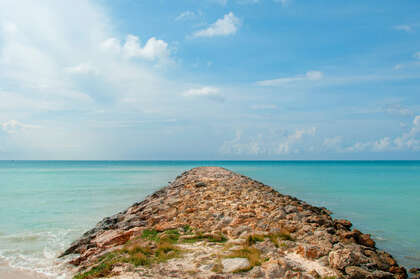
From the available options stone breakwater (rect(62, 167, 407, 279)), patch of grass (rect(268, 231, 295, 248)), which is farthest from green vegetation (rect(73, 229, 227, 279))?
patch of grass (rect(268, 231, 295, 248))

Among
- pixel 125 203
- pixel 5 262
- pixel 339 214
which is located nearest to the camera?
pixel 5 262

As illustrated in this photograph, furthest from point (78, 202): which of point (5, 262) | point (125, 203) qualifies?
point (5, 262)

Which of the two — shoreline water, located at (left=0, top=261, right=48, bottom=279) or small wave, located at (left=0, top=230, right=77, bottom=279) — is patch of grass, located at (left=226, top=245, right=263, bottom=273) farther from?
shoreline water, located at (left=0, top=261, right=48, bottom=279)

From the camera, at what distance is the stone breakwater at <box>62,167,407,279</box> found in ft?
20.4

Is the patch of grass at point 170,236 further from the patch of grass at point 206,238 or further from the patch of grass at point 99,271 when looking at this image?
the patch of grass at point 99,271

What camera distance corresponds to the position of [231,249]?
741 cm

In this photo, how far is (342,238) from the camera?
8938mm

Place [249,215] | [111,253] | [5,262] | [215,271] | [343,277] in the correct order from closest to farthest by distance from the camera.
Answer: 1. [343,277]
2. [215,271]
3. [111,253]
4. [5,262]
5. [249,215]

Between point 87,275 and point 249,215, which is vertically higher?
point 249,215

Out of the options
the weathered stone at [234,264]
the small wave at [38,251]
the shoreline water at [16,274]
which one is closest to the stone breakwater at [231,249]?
the weathered stone at [234,264]

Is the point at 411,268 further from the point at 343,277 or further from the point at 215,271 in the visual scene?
the point at 215,271

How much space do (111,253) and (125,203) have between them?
15.0m

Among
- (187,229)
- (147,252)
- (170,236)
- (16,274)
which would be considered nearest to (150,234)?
(170,236)

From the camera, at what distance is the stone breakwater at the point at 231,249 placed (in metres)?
6.22
